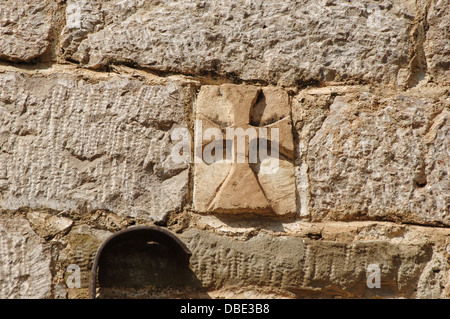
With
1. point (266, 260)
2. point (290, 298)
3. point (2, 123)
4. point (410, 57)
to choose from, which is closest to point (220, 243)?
point (266, 260)

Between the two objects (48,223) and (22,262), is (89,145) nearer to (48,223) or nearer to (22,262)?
(48,223)

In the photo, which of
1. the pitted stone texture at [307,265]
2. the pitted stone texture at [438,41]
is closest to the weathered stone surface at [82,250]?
the pitted stone texture at [307,265]

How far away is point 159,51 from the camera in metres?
1.80

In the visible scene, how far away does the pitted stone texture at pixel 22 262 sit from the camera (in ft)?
5.02

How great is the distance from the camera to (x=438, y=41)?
6.13 feet

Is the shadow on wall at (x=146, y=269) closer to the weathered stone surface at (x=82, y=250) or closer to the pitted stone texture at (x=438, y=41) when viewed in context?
the weathered stone surface at (x=82, y=250)

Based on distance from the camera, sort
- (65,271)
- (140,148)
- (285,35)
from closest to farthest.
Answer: (65,271) → (140,148) → (285,35)

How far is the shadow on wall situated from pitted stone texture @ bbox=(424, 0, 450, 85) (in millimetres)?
1108

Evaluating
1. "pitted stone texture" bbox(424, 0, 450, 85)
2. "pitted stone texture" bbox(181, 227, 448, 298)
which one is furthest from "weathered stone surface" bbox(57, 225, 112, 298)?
"pitted stone texture" bbox(424, 0, 450, 85)

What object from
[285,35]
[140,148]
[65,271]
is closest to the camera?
[65,271]

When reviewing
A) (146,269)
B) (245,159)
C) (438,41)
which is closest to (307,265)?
(245,159)

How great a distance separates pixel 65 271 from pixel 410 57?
1388 mm

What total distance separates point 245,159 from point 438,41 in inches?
33.3

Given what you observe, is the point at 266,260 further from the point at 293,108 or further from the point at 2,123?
the point at 2,123
